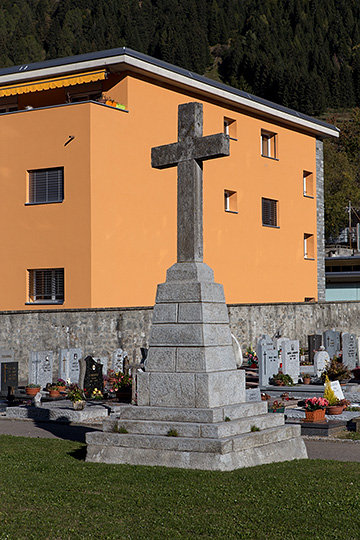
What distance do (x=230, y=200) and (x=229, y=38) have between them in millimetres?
145113

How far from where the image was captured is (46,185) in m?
25.1

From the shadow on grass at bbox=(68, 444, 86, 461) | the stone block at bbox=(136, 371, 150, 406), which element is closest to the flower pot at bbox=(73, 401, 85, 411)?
the shadow on grass at bbox=(68, 444, 86, 461)

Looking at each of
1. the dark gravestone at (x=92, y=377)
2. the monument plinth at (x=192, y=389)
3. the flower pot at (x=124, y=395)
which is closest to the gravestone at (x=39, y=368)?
the dark gravestone at (x=92, y=377)

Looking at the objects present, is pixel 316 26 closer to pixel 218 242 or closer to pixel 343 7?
pixel 343 7

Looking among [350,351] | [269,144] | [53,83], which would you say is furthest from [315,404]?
[269,144]

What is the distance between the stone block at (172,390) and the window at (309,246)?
2533 cm

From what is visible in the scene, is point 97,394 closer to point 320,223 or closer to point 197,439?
point 197,439

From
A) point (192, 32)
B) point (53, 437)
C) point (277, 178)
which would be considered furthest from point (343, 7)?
point (53, 437)

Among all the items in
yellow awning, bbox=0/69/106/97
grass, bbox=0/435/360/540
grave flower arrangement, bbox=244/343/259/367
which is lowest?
grass, bbox=0/435/360/540

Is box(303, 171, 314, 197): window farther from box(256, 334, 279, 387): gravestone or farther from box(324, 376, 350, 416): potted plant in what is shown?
box(324, 376, 350, 416): potted plant

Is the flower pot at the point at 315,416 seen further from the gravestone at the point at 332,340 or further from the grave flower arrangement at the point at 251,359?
the gravestone at the point at 332,340

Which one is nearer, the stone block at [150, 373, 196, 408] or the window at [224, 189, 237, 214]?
the stone block at [150, 373, 196, 408]

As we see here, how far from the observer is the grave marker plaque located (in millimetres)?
23031

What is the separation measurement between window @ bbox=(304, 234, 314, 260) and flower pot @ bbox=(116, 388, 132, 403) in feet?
63.7
